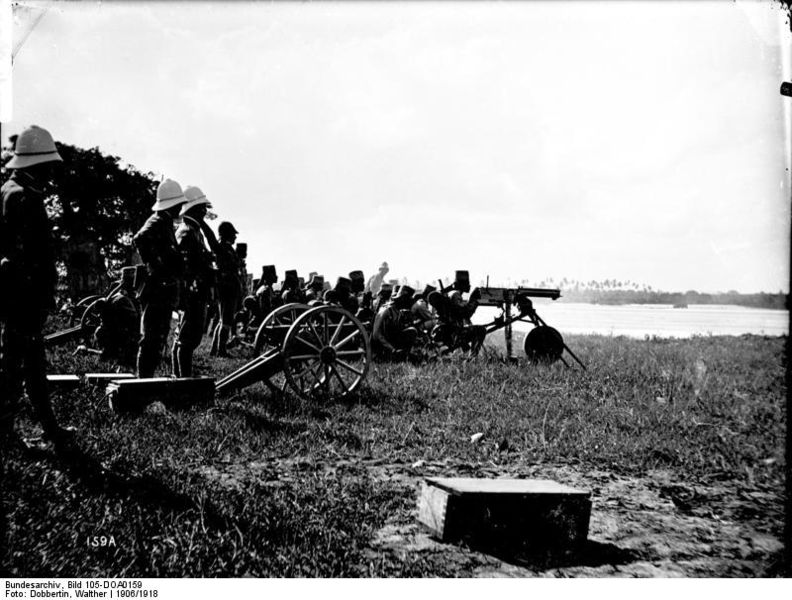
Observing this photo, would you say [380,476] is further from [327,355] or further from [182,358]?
[182,358]

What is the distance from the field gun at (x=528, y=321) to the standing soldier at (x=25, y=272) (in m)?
7.66

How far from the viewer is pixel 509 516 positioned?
3062 mm

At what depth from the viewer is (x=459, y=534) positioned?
3053 mm

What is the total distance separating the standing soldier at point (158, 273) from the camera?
541cm

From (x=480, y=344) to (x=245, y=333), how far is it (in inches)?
Answer: 184

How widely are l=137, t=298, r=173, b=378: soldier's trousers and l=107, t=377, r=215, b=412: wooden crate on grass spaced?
701mm

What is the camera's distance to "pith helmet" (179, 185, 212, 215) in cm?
630

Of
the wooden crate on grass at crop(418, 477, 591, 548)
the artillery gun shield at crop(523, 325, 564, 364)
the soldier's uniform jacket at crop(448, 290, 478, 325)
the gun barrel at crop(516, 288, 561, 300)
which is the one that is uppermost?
the gun barrel at crop(516, 288, 561, 300)

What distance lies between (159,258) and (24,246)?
2003 mm

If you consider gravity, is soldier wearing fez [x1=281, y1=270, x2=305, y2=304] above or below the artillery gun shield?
above

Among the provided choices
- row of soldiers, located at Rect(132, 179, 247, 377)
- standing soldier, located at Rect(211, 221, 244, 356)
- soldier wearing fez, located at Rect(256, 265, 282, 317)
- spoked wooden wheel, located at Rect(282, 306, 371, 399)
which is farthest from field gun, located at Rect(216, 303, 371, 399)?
soldier wearing fez, located at Rect(256, 265, 282, 317)

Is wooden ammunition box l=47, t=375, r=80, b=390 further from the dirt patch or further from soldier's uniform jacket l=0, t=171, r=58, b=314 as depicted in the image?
the dirt patch

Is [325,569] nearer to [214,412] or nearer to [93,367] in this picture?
[214,412]

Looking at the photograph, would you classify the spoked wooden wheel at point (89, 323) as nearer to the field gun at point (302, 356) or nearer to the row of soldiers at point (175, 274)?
the row of soldiers at point (175, 274)
